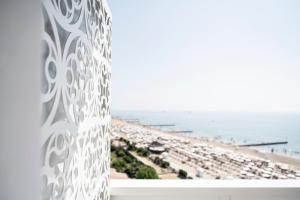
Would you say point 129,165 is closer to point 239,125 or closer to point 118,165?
point 118,165

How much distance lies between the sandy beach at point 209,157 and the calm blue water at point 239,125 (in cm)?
8

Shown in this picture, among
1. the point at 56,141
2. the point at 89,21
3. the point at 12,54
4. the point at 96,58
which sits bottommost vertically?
the point at 56,141

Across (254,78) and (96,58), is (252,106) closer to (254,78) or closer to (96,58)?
(254,78)

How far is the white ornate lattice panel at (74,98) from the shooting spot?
80 centimetres

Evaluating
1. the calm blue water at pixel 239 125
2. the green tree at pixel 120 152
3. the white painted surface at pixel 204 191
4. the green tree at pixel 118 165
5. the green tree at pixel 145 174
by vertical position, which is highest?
the calm blue water at pixel 239 125

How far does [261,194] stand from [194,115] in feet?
3.25

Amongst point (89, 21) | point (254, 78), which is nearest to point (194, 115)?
point (254, 78)

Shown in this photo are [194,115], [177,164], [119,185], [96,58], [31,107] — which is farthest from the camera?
[194,115]

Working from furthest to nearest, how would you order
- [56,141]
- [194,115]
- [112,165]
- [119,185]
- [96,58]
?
[194,115], [112,165], [119,185], [96,58], [56,141]

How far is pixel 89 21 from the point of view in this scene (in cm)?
128

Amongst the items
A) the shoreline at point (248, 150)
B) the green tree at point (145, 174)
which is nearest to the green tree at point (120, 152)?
the green tree at point (145, 174)

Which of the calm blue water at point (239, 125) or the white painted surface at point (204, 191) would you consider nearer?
the white painted surface at point (204, 191)

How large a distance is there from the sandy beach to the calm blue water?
81 millimetres

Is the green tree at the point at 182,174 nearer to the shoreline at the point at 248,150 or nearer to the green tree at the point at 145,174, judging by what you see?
the green tree at the point at 145,174
